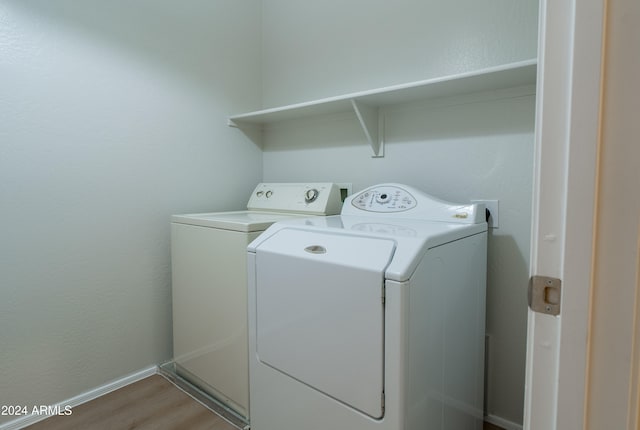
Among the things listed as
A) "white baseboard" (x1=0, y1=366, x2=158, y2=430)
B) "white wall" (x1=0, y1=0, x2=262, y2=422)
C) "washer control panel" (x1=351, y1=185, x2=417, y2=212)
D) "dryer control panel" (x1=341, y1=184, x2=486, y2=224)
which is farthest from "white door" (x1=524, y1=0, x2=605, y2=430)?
"white baseboard" (x1=0, y1=366, x2=158, y2=430)

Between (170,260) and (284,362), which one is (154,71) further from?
(284,362)

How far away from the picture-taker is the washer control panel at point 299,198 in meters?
1.93

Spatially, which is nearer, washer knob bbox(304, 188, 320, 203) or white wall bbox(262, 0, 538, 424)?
white wall bbox(262, 0, 538, 424)

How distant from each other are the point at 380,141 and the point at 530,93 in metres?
0.74

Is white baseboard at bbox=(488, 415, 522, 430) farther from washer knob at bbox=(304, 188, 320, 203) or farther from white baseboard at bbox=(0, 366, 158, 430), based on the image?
white baseboard at bbox=(0, 366, 158, 430)

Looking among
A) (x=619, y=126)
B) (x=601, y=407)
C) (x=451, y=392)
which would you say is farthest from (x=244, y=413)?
(x=619, y=126)

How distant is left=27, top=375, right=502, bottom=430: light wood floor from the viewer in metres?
1.60

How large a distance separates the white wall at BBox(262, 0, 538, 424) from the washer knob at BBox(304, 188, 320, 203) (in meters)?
0.23

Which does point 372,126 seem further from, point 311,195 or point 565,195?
point 565,195

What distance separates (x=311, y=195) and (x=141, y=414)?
140 centimetres

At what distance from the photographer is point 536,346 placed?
0.58 meters

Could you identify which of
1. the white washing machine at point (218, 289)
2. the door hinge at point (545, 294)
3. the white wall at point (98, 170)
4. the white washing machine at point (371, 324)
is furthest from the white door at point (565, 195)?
the white wall at point (98, 170)

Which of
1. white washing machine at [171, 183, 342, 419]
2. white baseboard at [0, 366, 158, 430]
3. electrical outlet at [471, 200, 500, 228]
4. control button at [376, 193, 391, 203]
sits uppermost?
control button at [376, 193, 391, 203]

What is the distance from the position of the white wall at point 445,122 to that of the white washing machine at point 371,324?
0.18 m
